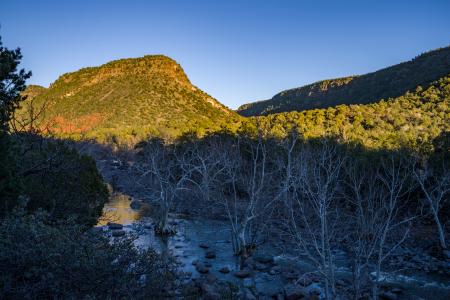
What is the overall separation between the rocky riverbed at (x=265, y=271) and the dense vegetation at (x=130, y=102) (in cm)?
2949

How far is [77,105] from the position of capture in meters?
77.4

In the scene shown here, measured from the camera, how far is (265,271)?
15.6 meters

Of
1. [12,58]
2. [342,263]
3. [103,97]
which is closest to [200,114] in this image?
[103,97]

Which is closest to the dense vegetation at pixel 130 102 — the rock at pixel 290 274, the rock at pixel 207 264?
the rock at pixel 207 264

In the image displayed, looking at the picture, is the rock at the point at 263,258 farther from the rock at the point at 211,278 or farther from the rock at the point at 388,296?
the rock at the point at 388,296

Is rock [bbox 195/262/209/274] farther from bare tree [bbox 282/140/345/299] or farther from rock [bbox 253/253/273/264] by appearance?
bare tree [bbox 282/140/345/299]

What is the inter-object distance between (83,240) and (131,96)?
2830 inches

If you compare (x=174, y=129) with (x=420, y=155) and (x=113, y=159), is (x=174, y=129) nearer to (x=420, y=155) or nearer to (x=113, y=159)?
(x=113, y=159)

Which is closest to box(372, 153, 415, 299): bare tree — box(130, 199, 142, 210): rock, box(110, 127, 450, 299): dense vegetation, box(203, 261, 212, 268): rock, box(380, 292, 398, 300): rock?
box(110, 127, 450, 299): dense vegetation

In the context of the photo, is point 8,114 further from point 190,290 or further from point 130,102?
→ point 130,102

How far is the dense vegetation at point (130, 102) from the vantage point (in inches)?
2397

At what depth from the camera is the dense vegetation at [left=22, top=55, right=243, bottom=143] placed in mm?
60875

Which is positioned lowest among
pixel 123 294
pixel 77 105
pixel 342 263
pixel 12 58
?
pixel 342 263

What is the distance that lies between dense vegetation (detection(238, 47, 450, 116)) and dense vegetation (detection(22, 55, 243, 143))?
51.6 ft
